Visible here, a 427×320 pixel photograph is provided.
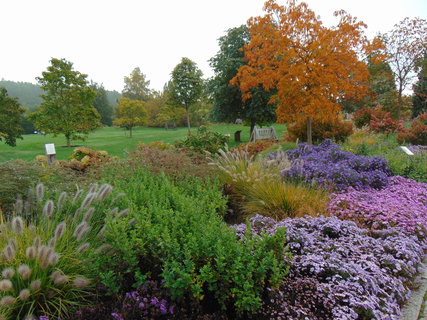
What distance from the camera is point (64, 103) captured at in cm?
1825

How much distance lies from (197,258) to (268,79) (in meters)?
7.84

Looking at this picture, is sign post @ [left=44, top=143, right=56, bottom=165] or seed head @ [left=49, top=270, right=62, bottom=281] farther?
sign post @ [left=44, top=143, right=56, bottom=165]

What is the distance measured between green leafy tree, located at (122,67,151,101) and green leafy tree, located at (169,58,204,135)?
150ft

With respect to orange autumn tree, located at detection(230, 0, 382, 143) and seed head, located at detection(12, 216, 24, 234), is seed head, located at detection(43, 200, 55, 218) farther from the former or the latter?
orange autumn tree, located at detection(230, 0, 382, 143)

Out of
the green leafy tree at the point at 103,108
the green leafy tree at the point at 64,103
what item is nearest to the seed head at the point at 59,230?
the green leafy tree at the point at 64,103

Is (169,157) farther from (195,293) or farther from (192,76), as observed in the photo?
(192,76)

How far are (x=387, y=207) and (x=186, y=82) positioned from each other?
2128 centimetres

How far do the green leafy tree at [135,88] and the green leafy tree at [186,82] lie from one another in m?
45.8

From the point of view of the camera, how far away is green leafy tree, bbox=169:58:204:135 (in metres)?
23.2

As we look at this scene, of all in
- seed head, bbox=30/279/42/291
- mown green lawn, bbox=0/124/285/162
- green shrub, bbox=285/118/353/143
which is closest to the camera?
seed head, bbox=30/279/42/291

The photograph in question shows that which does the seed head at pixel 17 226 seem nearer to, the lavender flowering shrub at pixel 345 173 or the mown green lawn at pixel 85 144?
the lavender flowering shrub at pixel 345 173

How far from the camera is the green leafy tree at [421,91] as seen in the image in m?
20.2

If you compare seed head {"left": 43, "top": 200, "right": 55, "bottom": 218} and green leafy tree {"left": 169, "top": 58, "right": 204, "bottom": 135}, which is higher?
green leafy tree {"left": 169, "top": 58, "right": 204, "bottom": 135}

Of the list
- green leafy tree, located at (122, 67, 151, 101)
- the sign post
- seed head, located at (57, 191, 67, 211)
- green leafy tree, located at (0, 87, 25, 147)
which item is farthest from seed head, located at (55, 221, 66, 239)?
green leafy tree, located at (122, 67, 151, 101)
